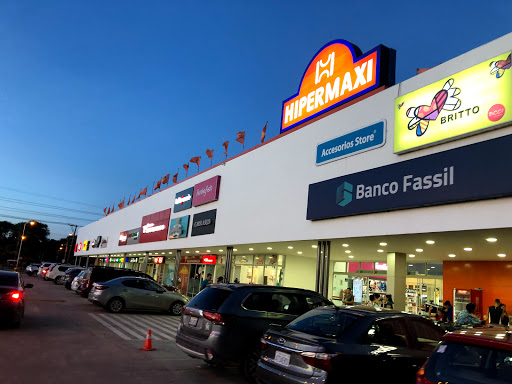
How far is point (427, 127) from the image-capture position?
1093cm

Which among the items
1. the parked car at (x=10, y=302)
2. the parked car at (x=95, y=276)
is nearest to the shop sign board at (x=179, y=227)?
the parked car at (x=95, y=276)

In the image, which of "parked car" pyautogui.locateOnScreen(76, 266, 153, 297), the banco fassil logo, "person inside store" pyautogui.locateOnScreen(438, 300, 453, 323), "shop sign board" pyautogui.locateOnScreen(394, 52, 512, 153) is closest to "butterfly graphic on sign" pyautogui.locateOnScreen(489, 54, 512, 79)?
"shop sign board" pyautogui.locateOnScreen(394, 52, 512, 153)

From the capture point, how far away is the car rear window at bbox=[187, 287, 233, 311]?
24.4ft

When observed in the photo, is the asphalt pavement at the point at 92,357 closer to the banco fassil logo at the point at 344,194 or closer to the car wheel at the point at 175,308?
the car wheel at the point at 175,308

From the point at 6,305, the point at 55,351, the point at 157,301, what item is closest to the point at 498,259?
the point at 157,301

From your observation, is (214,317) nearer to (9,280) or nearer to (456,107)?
(9,280)

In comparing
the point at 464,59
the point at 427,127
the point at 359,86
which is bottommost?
the point at 427,127

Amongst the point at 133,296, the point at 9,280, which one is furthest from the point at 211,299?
the point at 133,296

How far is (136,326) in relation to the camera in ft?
41.7

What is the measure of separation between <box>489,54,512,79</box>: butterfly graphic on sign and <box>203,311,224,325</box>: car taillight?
8.48 metres

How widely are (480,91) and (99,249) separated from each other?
5307 cm

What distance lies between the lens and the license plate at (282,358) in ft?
17.3

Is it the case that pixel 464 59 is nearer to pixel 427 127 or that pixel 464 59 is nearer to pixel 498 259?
pixel 427 127

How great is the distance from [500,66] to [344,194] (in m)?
5.65
